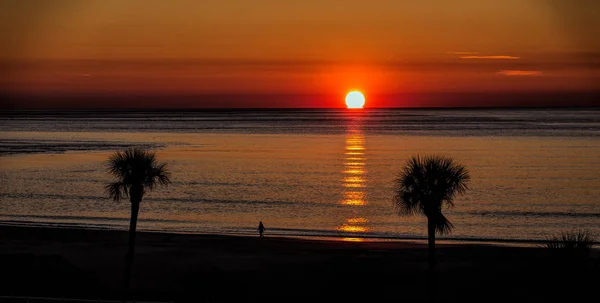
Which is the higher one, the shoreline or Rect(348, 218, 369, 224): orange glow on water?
Rect(348, 218, 369, 224): orange glow on water

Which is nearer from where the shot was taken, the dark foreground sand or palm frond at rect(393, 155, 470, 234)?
the dark foreground sand

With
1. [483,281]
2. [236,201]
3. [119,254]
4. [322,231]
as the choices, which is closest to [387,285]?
[483,281]

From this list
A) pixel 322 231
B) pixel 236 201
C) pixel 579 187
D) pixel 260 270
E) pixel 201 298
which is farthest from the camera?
pixel 579 187

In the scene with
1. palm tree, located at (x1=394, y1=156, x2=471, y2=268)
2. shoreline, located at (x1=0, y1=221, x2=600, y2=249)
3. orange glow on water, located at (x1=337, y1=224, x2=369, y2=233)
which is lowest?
shoreline, located at (x1=0, y1=221, x2=600, y2=249)

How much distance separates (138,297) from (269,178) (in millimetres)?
56343

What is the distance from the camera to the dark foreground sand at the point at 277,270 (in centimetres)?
2741

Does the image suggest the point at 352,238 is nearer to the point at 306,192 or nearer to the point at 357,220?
the point at 357,220

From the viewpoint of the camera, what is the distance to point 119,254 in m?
41.6

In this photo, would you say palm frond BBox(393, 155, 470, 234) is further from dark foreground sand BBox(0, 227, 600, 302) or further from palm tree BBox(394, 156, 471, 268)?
dark foreground sand BBox(0, 227, 600, 302)

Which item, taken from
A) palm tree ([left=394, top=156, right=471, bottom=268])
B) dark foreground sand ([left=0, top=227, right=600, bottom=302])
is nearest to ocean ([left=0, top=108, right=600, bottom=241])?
dark foreground sand ([left=0, top=227, right=600, bottom=302])

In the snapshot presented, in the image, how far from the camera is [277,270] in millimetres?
37312

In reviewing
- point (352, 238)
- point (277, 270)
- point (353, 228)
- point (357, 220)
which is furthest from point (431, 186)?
point (357, 220)

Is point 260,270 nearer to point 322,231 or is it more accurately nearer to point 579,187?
point 322,231

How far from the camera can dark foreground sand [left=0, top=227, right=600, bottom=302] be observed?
1079 inches
